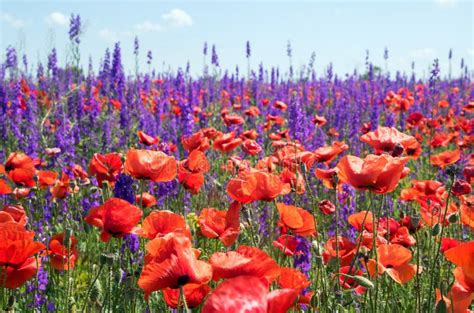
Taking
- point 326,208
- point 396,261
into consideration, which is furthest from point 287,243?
point 396,261

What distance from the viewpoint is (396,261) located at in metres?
1.46

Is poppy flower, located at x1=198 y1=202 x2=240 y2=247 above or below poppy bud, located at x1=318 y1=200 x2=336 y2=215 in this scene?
above

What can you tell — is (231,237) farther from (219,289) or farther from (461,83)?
(461,83)

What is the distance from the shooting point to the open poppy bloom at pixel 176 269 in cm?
99

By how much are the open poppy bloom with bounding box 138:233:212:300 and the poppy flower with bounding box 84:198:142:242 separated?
16.8 inches

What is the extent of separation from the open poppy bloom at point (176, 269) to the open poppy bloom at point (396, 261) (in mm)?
620

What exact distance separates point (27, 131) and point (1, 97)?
488 millimetres

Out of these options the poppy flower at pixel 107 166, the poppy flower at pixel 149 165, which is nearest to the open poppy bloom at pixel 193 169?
the poppy flower at pixel 107 166

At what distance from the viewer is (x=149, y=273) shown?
39.9 inches

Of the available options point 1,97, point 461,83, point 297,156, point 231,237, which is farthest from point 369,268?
point 461,83

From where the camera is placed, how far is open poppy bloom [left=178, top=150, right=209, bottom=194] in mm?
2061

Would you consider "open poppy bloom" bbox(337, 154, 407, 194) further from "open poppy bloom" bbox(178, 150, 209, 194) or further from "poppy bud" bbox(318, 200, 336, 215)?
"open poppy bloom" bbox(178, 150, 209, 194)

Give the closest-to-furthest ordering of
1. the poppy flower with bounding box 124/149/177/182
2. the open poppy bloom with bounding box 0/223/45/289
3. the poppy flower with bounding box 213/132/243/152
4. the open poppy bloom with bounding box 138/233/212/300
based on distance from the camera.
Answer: the open poppy bloom with bounding box 138/233/212/300 < the open poppy bloom with bounding box 0/223/45/289 < the poppy flower with bounding box 124/149/177/182 < the poppy flower with bounding box 213/132/243/152

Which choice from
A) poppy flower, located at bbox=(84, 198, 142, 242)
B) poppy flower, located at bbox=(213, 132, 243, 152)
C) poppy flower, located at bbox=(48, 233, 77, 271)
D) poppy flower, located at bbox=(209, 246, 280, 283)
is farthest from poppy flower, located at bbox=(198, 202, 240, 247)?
poppy flower, located at bbox=(213, 132, 243, 152)
